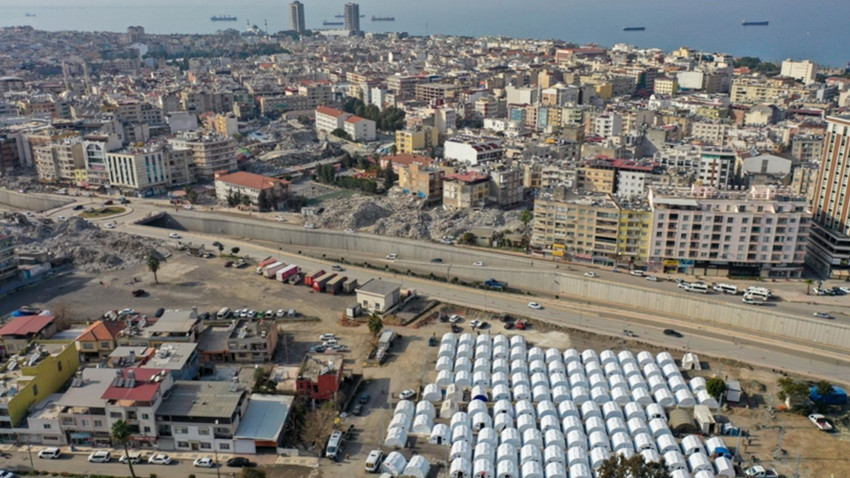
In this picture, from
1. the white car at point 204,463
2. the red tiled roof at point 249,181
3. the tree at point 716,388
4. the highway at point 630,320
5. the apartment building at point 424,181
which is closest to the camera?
the white car at point 204,463

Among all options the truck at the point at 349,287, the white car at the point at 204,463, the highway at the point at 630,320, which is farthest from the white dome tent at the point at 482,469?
the truck at the point at 349,287

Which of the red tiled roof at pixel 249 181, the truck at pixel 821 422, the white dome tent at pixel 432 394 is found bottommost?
the truck at pixel 821 422

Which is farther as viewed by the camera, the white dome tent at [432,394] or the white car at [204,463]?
the white dome tent at [432,394]

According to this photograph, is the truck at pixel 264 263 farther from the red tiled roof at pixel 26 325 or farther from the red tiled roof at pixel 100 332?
the red tiled roof at pixel 26 325

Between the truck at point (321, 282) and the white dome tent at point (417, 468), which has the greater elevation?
the truck at point (321, 282)

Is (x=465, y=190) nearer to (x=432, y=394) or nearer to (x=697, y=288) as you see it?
(x=697, y=288)

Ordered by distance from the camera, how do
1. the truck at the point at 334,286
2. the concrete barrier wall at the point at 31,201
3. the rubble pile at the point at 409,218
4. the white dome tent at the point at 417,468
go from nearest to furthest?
the white dome tent at the point at 417,468
the truck at the point at 334,286
the rubble pile at the point at 409,218
the concrete barrier wall at the point at 31,201

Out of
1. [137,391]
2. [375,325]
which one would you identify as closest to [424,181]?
[375,325]
